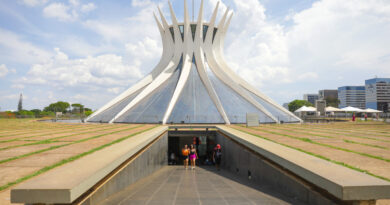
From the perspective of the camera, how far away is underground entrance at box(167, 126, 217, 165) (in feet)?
56.5

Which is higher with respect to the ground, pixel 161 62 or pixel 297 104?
pixel 161 62

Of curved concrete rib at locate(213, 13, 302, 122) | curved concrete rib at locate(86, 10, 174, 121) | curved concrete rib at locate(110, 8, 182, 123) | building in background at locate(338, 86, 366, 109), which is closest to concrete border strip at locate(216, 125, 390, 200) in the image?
curved concrete rib at locate(110, 8, 182, 123)

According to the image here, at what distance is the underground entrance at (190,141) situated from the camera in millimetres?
17234

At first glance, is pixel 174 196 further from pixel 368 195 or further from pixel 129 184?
pixel 368 195

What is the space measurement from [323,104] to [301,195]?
89.0 feet

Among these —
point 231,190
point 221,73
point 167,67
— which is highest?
point 167,67

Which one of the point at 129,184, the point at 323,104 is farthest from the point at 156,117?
the point at 323,104

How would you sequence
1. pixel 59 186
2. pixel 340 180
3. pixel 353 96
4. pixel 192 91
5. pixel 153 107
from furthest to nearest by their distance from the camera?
pixel 353 96, pixel 192 91, pixel 153 107, pixel 340 180, pixel 59 186

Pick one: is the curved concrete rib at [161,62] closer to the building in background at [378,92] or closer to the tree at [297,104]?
the tree at [297,104]

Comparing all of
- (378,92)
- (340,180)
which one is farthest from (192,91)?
(378,92)

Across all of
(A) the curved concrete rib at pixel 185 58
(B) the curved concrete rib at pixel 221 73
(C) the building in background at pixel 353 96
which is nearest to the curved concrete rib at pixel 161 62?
(A) the curved concrete rib at pixel 185 58

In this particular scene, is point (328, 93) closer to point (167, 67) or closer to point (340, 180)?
point (167, 67)

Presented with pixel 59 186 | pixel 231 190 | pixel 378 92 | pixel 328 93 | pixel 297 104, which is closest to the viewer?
pixel 59 186

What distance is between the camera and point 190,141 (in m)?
24.9
